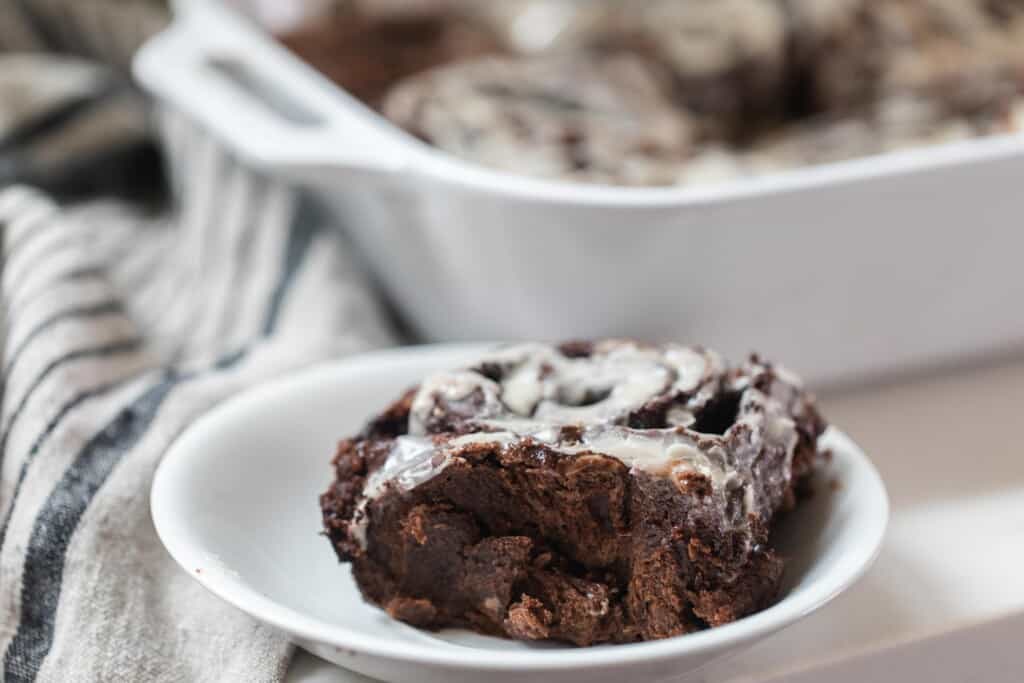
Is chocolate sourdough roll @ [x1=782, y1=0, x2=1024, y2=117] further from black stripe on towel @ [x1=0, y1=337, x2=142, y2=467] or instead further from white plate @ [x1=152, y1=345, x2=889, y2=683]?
black stripe on towel @ [x1=0, y1=337, x2=142, y2=467]

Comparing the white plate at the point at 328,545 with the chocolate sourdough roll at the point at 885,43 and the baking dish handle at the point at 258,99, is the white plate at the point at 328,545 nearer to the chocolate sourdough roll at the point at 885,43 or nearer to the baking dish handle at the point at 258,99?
the baking dish handle at the point at 258,99

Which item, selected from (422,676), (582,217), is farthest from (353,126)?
(422,676)

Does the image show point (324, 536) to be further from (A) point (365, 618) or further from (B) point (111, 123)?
(B) point (111, 123)

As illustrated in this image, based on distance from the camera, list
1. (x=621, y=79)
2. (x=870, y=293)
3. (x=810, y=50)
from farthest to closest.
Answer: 1. (x=810, y=50)
2. (x=621, y=79)
3. (x=870, y=293)

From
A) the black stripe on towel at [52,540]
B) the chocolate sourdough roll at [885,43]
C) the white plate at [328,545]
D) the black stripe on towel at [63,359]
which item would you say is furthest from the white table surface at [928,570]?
the chocolate sourdough roll at [885,43]

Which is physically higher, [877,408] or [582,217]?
[582,217]

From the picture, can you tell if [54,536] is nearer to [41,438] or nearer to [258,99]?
[41,438]
